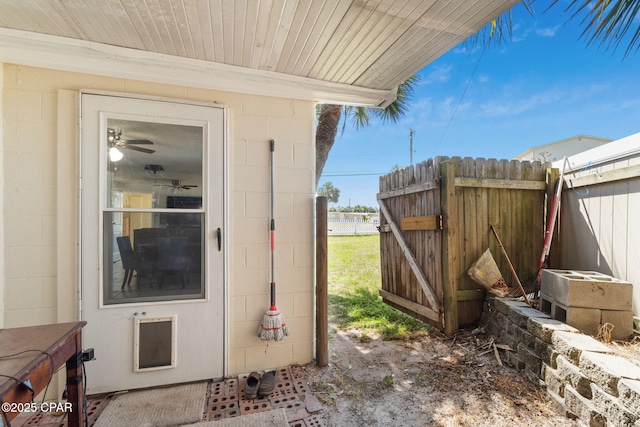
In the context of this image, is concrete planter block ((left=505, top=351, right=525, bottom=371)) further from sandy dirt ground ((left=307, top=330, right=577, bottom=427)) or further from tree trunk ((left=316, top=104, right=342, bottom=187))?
tree trunk ((left=316, top=104, right=342, bottom=187))

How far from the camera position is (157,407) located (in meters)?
1.82

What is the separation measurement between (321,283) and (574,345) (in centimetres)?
176

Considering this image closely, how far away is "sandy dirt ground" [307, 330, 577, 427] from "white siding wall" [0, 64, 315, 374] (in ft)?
1.58

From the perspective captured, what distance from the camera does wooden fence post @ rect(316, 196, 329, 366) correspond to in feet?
7.74

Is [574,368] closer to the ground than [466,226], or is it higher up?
closer to the ground

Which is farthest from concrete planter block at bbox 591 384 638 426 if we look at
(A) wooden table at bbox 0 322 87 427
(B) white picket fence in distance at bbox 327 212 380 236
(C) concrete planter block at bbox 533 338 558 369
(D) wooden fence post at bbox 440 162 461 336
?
(B) white picket fence in distance at bbox 327 212 380 236

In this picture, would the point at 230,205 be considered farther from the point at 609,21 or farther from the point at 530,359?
the point at 609,21

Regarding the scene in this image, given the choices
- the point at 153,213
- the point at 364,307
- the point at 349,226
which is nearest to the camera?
the point at 153,213

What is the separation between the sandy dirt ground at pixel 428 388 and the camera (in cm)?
173

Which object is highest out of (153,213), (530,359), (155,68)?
(155,68)

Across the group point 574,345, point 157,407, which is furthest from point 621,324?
point 157,407

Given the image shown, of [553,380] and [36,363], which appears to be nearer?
[36,363]

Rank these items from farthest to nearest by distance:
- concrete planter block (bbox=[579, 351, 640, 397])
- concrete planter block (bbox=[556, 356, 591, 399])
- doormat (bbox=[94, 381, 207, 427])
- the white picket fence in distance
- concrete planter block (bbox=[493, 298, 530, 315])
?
the white picket fence in distance
concrete planter block (bbox=[493, 298, 530, 315])
doormat (bbox=[94, 381, 207, 427])
concrete planter block (bbox=[556, 356, 591, 399])
concrete planter block (bbox=[579, 351, 640, 397])

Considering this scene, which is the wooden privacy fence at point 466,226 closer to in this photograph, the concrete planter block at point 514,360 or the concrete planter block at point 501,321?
the concrete planter block at point 501,321
